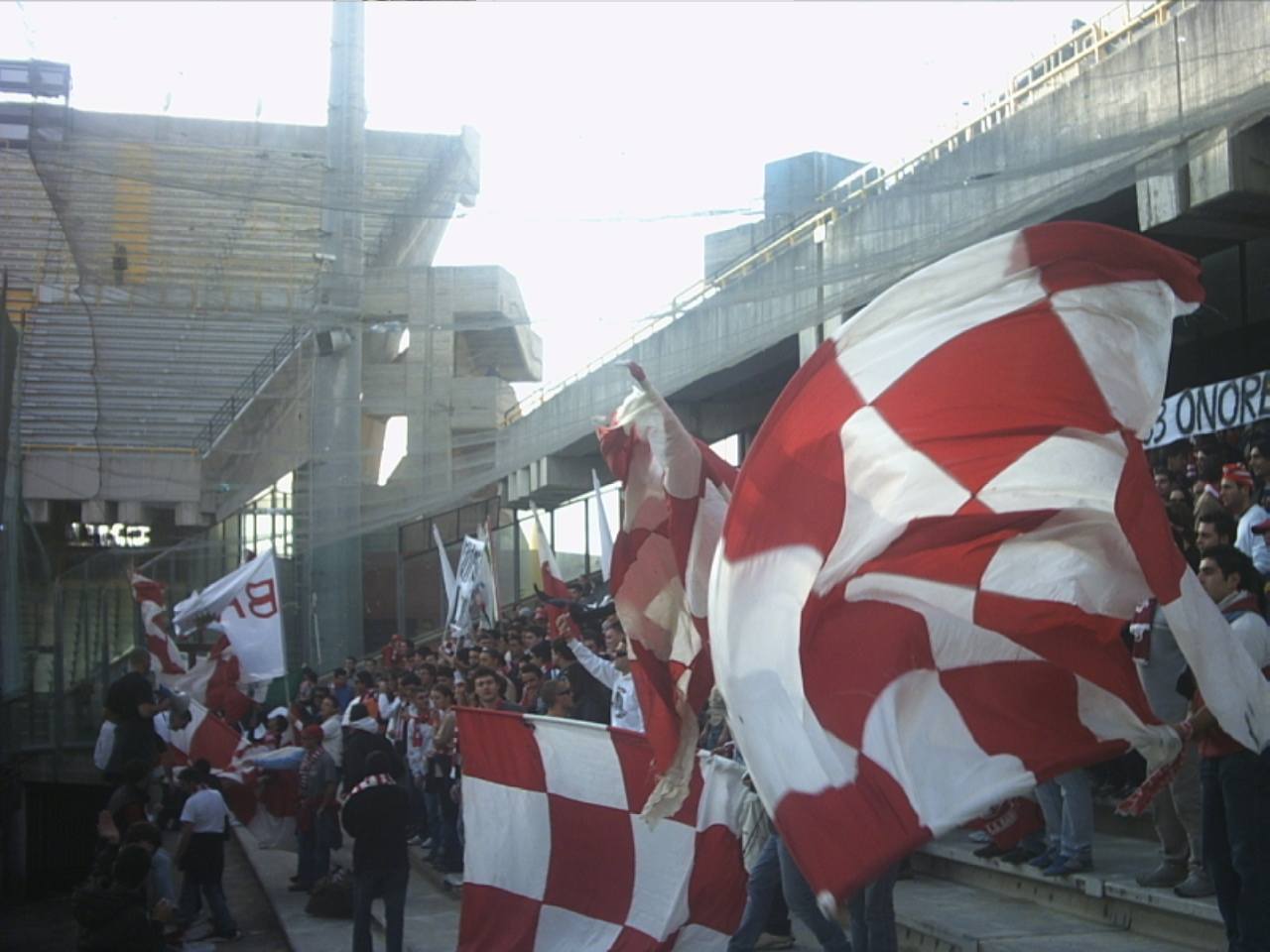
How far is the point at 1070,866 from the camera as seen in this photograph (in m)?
7.79

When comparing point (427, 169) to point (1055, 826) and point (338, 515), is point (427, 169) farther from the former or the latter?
point (1055, 826)

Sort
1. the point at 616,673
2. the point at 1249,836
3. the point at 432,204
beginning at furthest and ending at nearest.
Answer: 1. the point at 432,204
2. the point at 616,673
3. the point at 1249,836

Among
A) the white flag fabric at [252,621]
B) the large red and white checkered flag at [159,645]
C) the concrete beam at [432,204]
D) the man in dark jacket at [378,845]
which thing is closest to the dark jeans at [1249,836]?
the man in dark jacket at [378,845]

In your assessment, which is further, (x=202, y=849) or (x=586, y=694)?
(x=202, y=849)

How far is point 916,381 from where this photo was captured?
429 cm

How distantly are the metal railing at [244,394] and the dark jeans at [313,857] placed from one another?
7.11 meters

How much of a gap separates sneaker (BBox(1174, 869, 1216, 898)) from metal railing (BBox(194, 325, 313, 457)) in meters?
13.4

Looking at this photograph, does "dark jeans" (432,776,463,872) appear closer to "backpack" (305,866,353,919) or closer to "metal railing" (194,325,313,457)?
"backpack" (305,866,353,919)

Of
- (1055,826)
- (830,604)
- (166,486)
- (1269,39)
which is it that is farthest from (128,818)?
(166,486)

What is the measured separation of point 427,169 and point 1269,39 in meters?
9.24

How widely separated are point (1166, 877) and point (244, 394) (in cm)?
1709

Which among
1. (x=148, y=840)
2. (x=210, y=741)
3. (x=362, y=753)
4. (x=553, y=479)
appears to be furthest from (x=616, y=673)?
(x=553, y=479)

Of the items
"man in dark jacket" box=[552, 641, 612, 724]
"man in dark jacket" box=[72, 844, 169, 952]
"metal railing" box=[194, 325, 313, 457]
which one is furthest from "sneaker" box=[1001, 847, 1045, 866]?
"metal railing" box=[194, 325, 313, 457]

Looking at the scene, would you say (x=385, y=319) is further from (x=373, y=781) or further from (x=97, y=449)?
(x=97, y=449)
